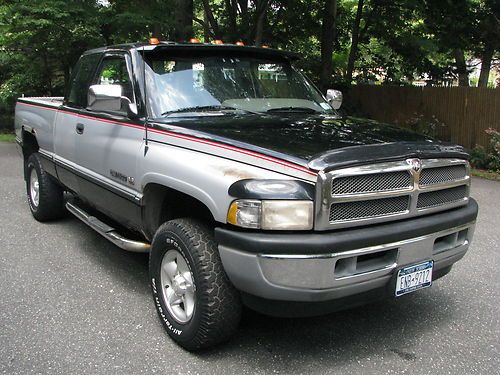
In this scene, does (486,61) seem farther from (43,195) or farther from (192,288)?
(192,288)

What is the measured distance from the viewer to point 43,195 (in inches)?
237

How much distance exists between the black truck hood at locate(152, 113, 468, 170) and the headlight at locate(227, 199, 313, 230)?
24cm

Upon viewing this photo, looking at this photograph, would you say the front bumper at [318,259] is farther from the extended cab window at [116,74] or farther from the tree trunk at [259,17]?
the tree trunk at [259,17]

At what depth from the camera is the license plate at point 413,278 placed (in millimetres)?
3086

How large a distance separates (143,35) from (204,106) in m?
8.79

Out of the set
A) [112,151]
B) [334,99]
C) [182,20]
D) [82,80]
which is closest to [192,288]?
[112,151]

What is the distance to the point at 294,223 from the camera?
2.77m

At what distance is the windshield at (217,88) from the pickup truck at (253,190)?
0.01m

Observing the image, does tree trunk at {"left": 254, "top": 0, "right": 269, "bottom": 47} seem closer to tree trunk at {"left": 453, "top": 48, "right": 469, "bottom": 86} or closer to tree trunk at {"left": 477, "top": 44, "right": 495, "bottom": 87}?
tree trunk at {"left": 477, "top": 44, "right": 495, "bottom": 87}

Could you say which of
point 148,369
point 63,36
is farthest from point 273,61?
point 63,36

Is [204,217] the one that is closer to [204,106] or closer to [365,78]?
[204,106]

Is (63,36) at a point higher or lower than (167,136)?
higher

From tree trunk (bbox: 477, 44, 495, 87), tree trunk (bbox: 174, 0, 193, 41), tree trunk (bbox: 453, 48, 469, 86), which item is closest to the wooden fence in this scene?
tree trunk (bbox: 477, 44, 495, 87)

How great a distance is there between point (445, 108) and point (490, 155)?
2249mm
